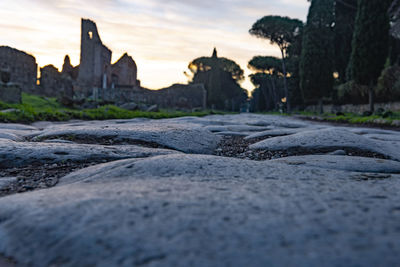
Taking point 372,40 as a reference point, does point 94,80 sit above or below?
below

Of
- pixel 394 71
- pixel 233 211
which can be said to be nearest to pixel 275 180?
pixel 233 211

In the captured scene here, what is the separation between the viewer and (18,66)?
17.7m

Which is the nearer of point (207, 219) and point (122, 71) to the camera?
point (207, 219)

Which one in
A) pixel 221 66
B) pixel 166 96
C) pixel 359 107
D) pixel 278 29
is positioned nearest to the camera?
pixel 359 107

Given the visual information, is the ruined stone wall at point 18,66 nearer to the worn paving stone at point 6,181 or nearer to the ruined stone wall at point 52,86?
the ruined stone wall at point 52,86

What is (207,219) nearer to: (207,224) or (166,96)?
(207,224)

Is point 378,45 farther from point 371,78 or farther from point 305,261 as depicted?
point 305,261

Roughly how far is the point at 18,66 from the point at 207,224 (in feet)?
68.3

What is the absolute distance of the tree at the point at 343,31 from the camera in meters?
21.4

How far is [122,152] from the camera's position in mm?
1881

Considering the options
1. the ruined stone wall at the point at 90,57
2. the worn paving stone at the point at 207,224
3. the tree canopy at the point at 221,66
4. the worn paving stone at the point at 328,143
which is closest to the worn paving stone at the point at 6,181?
the worn paving stone at the point at 207,224

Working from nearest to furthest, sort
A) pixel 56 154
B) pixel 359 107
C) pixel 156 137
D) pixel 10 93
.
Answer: pixel 56 154 < pixel 156 137 < pixel 10 93 < pixel 359 107

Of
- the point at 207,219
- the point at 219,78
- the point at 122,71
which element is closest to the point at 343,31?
the point at 219,78

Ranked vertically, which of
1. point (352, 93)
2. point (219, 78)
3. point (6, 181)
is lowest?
point (6, 181)
